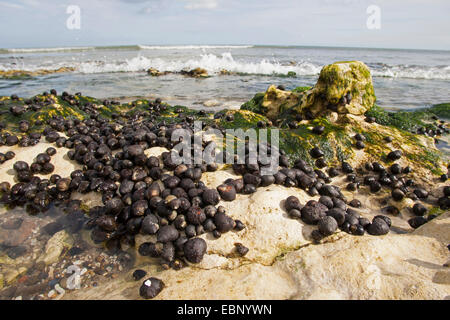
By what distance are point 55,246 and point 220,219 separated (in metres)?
2.49

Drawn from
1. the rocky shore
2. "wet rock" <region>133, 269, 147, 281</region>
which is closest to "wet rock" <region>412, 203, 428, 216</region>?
the rocky shore

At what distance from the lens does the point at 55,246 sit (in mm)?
3777

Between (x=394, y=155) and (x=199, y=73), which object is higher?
(x=199, y=73)

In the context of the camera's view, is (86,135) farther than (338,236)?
Yes

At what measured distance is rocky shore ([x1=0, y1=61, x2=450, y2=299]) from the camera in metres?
2.83

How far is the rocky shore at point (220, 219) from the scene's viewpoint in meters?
2.83

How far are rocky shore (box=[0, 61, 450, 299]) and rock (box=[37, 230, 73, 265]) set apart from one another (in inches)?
0.7

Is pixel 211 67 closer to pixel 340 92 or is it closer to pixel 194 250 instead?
pixel 340 92

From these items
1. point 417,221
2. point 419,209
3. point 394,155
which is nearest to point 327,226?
point 417,221

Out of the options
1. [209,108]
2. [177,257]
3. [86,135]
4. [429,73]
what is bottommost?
[177,257]

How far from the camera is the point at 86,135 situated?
597cm
